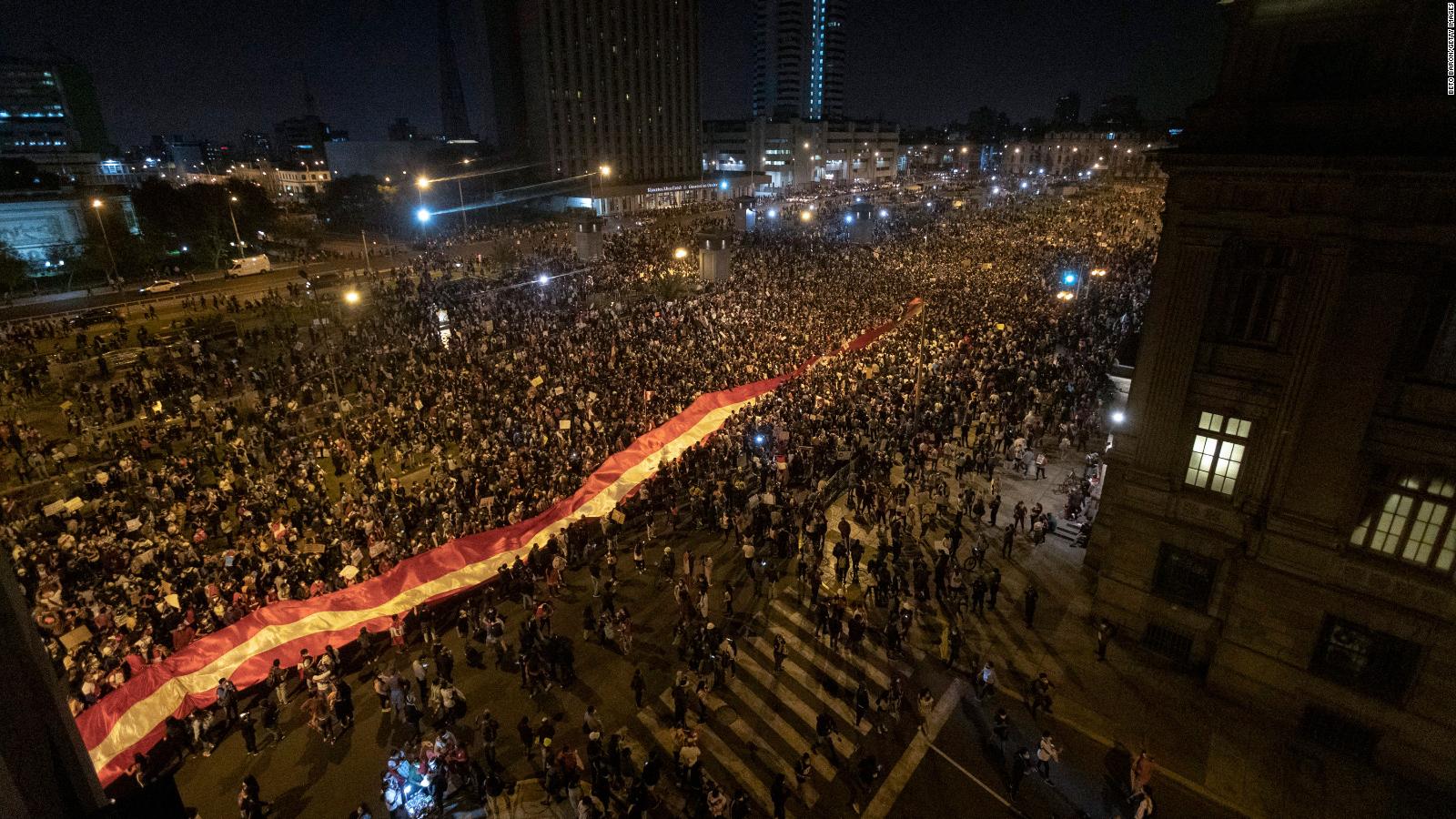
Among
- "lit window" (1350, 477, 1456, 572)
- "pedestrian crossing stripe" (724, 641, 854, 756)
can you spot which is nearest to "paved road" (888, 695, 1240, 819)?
"pedestrian crossing stripe" (724, 641, 854, 756)

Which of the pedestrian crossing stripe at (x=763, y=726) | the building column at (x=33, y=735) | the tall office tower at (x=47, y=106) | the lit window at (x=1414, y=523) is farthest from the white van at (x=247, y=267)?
the tall office tower at (x=47, y=106)

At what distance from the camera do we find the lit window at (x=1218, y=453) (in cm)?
1391

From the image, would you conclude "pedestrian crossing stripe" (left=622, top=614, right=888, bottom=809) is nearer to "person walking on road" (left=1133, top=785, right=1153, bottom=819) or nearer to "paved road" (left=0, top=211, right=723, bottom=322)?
"person walking on road" (left=1133, top=785, right=1153, bottom=819)

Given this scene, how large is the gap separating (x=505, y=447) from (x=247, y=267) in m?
46.9

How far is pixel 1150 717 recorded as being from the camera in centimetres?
1423

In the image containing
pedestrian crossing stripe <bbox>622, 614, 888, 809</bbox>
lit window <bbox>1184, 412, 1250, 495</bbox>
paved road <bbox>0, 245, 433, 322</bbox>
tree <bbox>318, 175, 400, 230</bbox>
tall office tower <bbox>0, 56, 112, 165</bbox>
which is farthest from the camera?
tall office tower <bbox>0, 56, 112, 165</bbox>

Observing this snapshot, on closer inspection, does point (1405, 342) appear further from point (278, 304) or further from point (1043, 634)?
point (278, 304)

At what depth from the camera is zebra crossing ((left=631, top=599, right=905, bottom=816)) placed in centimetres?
1302

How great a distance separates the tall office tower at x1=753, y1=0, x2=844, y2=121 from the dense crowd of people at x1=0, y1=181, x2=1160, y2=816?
150610mm

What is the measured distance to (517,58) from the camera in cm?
11456

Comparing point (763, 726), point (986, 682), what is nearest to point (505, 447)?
point (763, 726)

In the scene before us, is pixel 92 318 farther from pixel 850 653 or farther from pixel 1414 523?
pixel 1414 523

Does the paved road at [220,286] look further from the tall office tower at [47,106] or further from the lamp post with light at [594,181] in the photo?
the tall office tower at [47,106]

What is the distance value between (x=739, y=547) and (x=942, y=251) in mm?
47421
